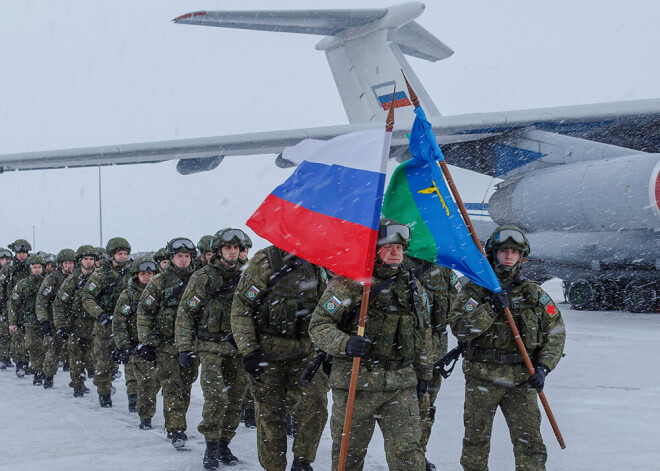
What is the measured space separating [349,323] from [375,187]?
2.55 ft

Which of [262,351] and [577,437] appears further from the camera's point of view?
[577,437]

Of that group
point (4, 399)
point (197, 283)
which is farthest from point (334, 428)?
point (4, 399)

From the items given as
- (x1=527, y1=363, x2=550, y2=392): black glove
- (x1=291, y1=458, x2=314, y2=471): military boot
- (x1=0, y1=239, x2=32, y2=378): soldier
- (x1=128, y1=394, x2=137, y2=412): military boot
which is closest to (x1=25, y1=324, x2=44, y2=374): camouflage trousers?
(x1=0, y1=239, x2=32, y2=378): soldier

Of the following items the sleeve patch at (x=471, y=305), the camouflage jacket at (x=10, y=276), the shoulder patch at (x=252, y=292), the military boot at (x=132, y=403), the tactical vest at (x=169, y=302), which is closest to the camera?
the sleeve patch at (x=471, y=305)

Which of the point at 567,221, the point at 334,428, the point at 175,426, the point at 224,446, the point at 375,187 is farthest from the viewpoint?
the point at 567,221

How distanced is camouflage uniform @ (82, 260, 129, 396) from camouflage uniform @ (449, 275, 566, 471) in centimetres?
466

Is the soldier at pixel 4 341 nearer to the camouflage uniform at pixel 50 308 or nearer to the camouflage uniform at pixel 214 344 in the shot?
the camouflage uniform at pixel 50 308

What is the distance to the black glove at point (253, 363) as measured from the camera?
4367 mm

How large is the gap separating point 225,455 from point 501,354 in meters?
2.17

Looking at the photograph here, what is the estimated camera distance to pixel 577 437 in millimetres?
5293

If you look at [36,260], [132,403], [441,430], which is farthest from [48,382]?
[441,430]

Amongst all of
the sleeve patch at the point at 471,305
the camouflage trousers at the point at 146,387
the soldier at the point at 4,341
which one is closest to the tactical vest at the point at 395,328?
the sleeve patch at the point at 471,305

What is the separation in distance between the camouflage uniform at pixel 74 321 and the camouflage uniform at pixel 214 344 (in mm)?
3394

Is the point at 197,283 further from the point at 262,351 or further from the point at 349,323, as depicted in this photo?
the point at 349,323
